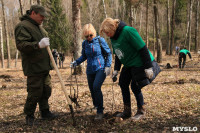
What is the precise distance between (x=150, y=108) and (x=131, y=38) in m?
1.95

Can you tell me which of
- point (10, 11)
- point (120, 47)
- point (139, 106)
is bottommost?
point (139, 106)

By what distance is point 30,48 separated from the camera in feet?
9.78

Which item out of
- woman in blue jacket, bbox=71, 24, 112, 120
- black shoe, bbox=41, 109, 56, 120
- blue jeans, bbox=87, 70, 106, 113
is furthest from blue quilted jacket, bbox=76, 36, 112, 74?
black shoe, bbox=41, 109, 56, 120

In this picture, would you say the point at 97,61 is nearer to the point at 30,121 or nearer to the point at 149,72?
the point at 149,72

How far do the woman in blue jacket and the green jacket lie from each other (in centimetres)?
86

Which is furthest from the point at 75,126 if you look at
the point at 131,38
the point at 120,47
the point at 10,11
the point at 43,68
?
the point at 10,11

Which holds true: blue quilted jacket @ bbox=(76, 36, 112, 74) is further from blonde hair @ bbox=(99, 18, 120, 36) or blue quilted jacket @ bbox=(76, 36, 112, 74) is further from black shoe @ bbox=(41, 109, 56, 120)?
black shoe @ bbox=(41, 109, 56, 120)

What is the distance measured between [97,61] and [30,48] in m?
1.29

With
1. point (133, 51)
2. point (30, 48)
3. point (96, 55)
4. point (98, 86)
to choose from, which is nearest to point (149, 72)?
point (133, 51)

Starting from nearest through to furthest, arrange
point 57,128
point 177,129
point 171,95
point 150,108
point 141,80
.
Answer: point 177,129 < point 141,80 < point 57,128 < point 150,108 < point 171,95

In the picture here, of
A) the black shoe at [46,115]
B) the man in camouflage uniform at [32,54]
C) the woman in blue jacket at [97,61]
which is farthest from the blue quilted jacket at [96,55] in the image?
the black shoe at [46,115]

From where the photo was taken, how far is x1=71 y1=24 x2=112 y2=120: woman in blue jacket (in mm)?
3430

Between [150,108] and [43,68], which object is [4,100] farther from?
[150,108]

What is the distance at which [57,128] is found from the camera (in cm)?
324
